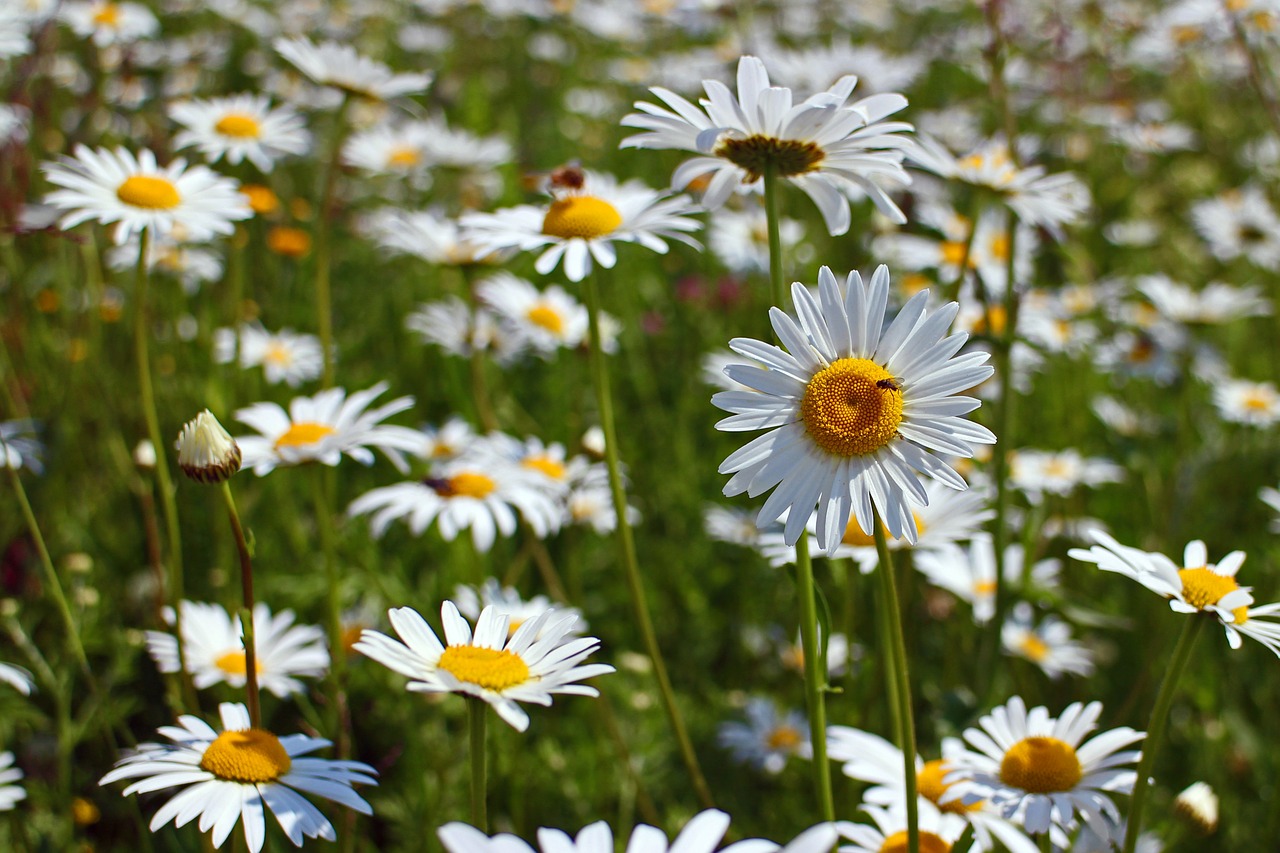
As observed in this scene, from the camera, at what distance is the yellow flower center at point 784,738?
2838 mm

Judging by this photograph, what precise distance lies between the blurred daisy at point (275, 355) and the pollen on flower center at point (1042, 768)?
2.81m

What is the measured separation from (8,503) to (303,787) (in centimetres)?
234

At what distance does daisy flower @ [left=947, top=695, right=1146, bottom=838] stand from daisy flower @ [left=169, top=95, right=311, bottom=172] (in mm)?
2332

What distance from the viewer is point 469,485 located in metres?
2.57

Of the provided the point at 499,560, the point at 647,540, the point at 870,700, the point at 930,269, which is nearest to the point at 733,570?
the point at 647,540

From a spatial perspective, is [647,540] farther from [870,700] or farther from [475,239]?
[475,239]

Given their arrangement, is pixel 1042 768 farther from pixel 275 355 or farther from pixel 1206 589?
pixel 275 355

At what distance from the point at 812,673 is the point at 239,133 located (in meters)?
2.42

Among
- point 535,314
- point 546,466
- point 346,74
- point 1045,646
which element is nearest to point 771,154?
point 546,466

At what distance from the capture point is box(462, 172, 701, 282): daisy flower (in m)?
2.02

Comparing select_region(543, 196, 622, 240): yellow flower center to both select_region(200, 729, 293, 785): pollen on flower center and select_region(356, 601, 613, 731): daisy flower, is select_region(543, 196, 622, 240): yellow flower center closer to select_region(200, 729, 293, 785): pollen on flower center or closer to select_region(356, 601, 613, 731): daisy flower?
select_region(356, 601, 613, 731): daisy flower

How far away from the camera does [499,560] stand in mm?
3453

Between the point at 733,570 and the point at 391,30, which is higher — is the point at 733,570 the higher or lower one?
the lower one

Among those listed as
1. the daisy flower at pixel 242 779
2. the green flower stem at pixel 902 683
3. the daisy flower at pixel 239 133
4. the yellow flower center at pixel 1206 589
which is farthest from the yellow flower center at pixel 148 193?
the yellow flower center at pixel 1206 589
